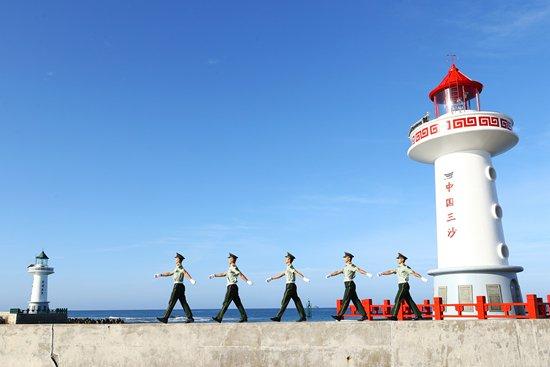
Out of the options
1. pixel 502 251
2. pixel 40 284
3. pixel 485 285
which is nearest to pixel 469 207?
pixel 502 251

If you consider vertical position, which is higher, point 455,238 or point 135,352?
point 455,238

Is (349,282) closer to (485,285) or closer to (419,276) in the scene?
(419,276)

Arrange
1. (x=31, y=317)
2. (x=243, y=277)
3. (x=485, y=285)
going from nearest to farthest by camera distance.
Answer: (x=243, y=277)
(x=485, y=285)
(x=31, y=317)

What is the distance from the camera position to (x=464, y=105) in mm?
17625

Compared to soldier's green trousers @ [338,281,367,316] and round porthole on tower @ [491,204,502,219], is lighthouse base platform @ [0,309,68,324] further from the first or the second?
round porthole on tower @ [491,204,502,219]

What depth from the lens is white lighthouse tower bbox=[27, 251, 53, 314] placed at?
61906mm

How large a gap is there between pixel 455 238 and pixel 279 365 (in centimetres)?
970

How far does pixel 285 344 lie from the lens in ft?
27.9

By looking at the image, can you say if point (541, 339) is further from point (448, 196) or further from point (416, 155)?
point (416, 155)

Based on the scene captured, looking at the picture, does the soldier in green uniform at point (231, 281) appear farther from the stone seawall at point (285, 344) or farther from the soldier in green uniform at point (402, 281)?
the soldier in green uniform at point (402, 281)

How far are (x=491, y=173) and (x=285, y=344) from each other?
37.4ft

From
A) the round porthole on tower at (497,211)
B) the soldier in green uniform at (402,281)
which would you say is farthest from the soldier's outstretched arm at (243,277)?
the round porthole on tower at (497,211)

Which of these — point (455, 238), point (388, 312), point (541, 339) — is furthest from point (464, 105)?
point (541, 339)

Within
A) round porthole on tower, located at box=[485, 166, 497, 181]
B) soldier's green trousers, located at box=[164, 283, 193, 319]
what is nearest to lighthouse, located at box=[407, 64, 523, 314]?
round porthole on tower, located at box=[485, 166, 497, 181]
